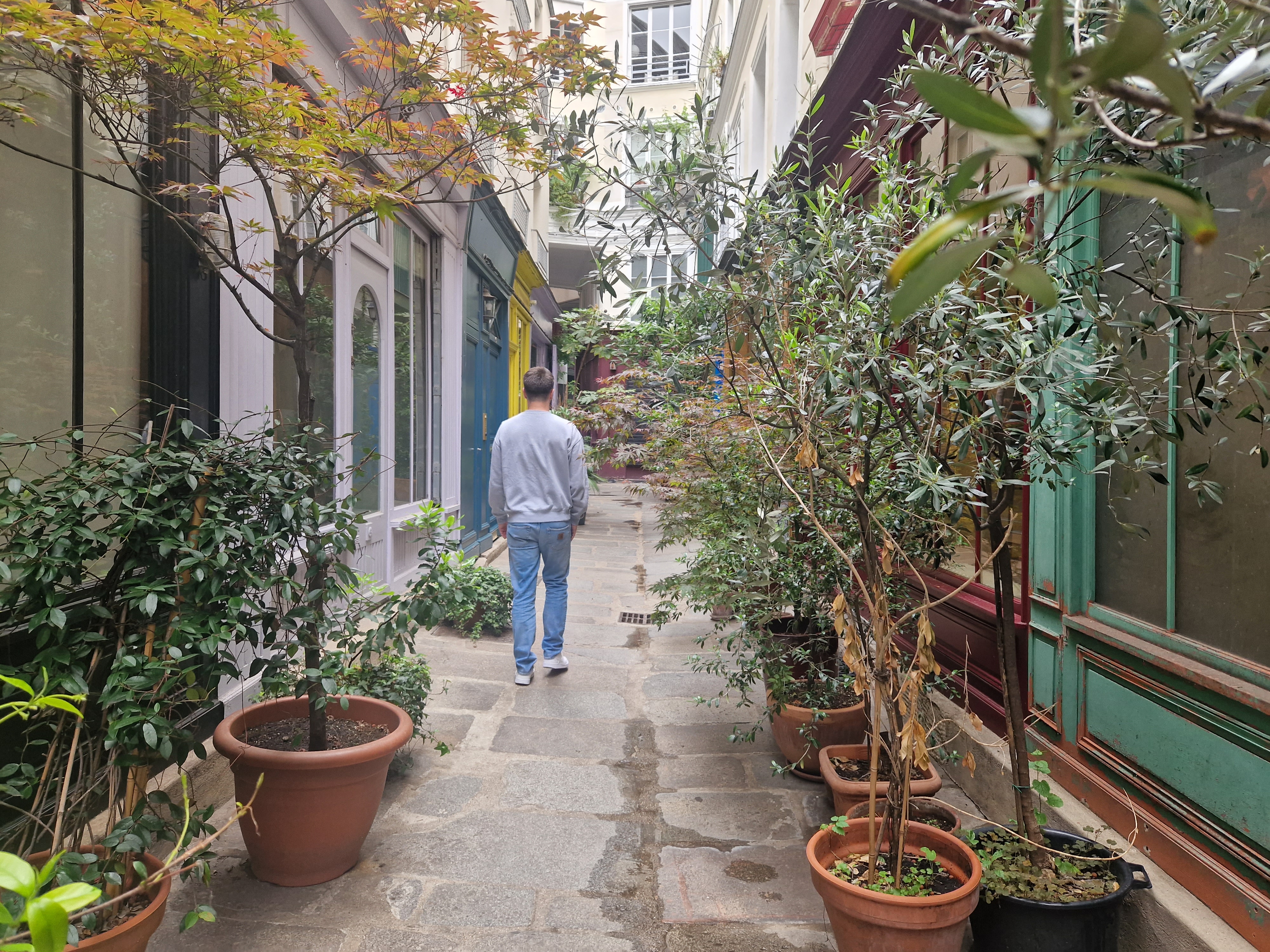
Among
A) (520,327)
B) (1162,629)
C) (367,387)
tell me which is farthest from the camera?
(520,327)

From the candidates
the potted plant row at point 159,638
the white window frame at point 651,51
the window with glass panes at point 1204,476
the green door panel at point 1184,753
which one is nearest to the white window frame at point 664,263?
the potted plant row at point 159,638

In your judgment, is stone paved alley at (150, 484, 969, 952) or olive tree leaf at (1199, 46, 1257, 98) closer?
olive tree leaf at (1199, 46, 1257, 98)

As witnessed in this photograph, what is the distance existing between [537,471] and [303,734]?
8.40 ft

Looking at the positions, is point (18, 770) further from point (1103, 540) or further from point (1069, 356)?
point (1103, 540)

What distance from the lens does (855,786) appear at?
316 centimetres

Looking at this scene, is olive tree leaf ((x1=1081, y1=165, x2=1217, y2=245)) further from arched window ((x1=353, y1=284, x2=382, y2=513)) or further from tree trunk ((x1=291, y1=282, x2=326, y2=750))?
arched window ((x1=353, y1=284, x2=382, y2=513))

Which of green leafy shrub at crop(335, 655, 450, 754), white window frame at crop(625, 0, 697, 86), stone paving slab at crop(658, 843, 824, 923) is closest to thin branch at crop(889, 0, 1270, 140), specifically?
stone paving slab at crop(658, 843, 824, 923)

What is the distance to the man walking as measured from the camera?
536 centimetres

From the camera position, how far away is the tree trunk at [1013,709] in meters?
2.52

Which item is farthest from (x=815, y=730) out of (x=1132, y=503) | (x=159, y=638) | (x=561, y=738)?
(x=159, y=638)

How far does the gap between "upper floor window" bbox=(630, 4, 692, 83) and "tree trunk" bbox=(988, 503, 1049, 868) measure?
24266 millimetres

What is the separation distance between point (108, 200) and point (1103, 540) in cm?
398

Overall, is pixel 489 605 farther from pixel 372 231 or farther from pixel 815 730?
pixel 815 730

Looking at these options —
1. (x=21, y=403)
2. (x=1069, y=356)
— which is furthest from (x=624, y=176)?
(x=21, y=403)
